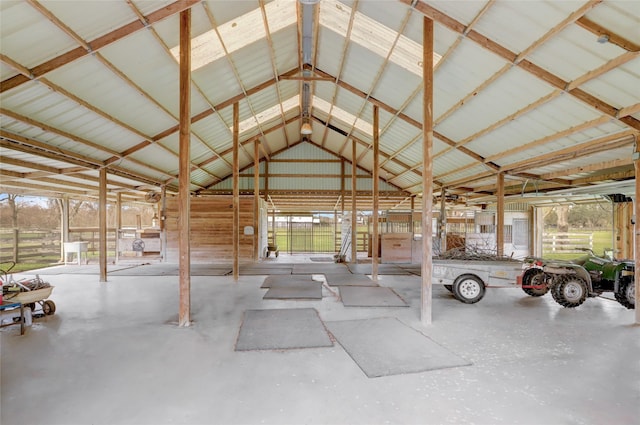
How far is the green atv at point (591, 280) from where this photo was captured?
5.47 m

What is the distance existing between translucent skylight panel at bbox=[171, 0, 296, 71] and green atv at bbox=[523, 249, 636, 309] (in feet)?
23.2

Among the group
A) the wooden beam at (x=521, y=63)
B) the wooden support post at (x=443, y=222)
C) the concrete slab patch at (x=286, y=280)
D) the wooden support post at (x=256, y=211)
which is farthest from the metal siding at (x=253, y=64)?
the wooden support post at (x=443, y=222)

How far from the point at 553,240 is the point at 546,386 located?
551 inches

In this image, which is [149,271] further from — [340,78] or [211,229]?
[340,78]

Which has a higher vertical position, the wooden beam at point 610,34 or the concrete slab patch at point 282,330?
the wooden beam at point 610,34

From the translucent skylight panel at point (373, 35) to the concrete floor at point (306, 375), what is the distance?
4.97m

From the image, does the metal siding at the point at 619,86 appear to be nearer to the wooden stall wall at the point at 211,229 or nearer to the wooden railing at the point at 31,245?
the wooden stall wall at the point at 211,229

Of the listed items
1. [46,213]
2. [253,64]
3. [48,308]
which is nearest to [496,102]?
[253,64]

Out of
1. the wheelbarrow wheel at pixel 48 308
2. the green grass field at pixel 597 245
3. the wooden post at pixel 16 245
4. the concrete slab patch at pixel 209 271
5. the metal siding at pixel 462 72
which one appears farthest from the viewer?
the green grass field at pixel 597 245


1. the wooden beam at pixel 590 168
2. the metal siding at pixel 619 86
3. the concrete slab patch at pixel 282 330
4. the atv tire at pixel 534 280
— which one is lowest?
the concrete slab patch at pixel 282 330

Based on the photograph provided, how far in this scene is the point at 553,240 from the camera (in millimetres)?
14117

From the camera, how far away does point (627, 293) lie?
18.0 ft

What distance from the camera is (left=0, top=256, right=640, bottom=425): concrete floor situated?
255cm

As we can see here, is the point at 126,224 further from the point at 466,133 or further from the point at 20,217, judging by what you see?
the point at 466,133
